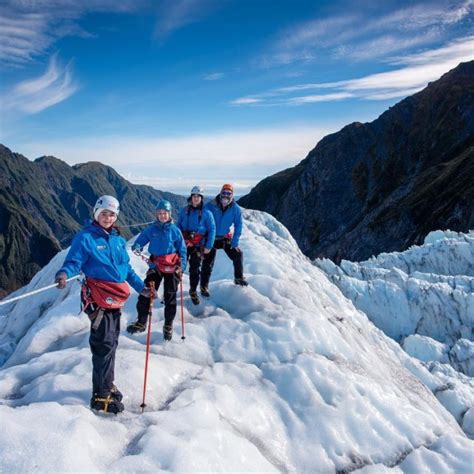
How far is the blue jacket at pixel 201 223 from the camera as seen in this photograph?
11391mm

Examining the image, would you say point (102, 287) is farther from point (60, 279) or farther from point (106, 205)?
point (106, 205)

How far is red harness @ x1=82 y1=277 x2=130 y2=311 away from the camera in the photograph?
6859mm

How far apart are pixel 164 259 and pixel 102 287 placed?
9.07 ft

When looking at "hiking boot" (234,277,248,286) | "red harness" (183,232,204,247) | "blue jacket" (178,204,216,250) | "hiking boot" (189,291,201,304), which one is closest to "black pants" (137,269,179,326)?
"hiking boot" (189,291,201,304)

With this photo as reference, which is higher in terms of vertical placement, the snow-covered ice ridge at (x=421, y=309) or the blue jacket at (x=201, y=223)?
the blue jacket at (x=201, y=223)

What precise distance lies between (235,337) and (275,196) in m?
154

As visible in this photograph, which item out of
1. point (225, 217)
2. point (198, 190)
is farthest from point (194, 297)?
point (198, 190)

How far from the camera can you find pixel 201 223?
11422 millimetres

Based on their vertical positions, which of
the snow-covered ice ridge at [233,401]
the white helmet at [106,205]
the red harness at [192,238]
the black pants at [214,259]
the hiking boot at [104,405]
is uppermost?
the white helmet at [106,205]

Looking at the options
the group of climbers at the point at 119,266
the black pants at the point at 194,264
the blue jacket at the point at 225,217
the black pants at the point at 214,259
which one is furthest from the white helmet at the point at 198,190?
the black pants at the point at 214,259

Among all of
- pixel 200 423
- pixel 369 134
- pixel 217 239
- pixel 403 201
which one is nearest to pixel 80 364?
pixel 200 423

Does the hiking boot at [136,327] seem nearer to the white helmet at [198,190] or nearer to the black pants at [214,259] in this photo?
the black pants at [214,259]

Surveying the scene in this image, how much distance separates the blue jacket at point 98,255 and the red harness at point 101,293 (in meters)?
0.10

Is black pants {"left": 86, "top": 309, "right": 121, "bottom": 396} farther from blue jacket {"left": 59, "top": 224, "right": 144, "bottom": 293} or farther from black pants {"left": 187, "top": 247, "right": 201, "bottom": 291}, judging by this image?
black pants {"left": 187, "top": 247, "right": 201, "bottom": 291}
